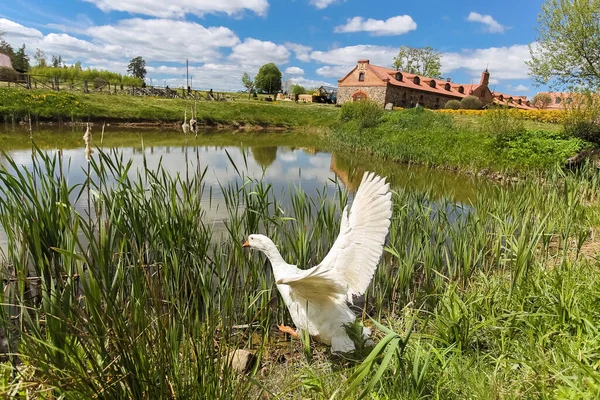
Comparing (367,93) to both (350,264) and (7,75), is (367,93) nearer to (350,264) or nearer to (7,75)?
(7,75)

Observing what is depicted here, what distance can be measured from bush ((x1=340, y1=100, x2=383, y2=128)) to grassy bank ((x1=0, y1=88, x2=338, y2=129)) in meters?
3.17

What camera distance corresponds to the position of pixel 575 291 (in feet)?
8.44

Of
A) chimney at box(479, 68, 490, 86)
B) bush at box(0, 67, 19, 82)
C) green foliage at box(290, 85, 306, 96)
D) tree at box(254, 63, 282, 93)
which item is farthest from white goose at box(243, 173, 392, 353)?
tree at box(254, 63, 282, 93)

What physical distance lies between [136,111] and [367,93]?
2476 centimetres

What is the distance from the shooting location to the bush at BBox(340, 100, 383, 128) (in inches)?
882

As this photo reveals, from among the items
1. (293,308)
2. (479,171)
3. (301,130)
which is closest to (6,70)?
(301,130)

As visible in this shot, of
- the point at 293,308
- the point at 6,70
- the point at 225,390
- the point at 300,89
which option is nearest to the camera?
the point at 225,390

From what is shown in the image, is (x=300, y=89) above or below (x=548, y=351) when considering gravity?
above

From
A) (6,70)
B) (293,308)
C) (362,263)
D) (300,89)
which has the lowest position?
(293,308)

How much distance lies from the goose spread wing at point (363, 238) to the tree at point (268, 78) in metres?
66.6

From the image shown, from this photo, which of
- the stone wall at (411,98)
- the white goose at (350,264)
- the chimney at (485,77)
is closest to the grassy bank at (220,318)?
the white goose at (350,264)

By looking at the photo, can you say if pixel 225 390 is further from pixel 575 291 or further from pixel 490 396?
pixel 575 291

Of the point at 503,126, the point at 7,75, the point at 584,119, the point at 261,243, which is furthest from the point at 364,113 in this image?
the point at 7,75

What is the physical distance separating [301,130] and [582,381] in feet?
97.4
